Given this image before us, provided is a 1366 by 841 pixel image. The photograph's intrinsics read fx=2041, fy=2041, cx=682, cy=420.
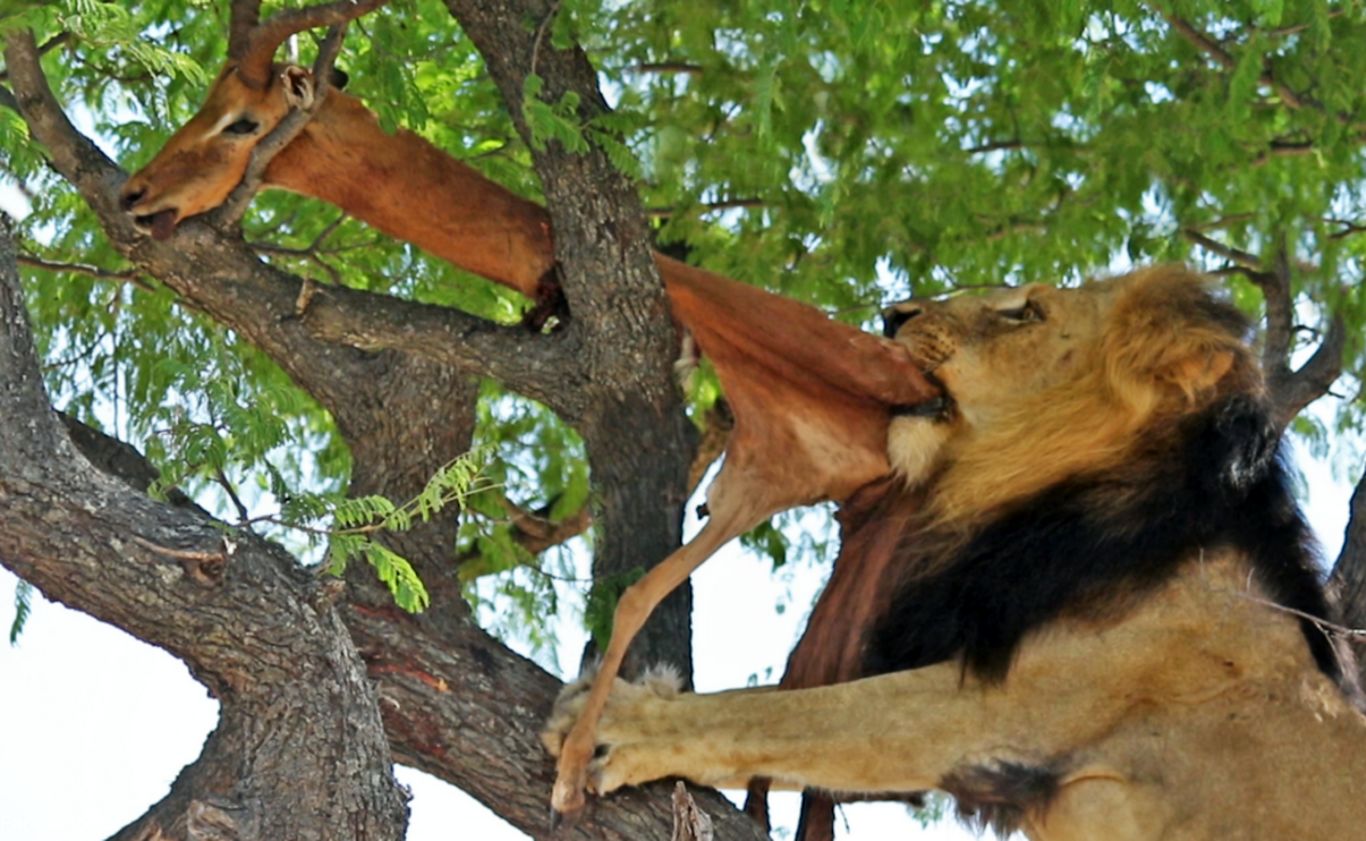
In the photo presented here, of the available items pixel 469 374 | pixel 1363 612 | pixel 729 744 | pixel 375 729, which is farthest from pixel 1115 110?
pixel 375 729

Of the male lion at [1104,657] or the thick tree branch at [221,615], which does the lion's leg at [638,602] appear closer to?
the male lion at [1104,657]

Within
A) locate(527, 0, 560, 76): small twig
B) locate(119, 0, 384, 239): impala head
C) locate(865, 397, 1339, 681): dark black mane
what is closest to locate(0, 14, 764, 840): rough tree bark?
locate(119, 0, 384, 239): impala head

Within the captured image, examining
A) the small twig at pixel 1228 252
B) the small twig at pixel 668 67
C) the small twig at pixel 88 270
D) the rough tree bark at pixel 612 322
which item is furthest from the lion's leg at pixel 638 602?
the small twig at pixel 1228 252

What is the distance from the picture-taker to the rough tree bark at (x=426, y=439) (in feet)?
17.6

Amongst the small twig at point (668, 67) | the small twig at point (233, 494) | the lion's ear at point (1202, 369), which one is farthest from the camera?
the small twig at point (668, 67)

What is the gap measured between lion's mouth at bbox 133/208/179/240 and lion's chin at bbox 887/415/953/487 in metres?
2.21

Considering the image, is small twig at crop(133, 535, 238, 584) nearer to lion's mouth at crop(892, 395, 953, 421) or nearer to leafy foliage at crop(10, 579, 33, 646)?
leafy foliage at crop(10, 579, 33, 646)

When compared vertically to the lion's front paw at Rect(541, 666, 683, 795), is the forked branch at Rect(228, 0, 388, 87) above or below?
above

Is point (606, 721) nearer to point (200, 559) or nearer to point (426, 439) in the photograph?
point (200, 559)

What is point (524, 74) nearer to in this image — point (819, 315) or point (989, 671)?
point (819, 315)

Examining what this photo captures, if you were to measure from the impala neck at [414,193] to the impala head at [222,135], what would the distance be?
0.40 ft

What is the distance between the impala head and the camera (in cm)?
583

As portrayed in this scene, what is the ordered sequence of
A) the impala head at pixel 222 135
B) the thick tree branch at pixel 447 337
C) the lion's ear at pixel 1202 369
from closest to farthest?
1. the impala head at pixel 222 135
2. the lion's ear at pixel 1202 369
3. the thick tree branch at pixel 447 337

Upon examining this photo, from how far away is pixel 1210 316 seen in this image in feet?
20.2
